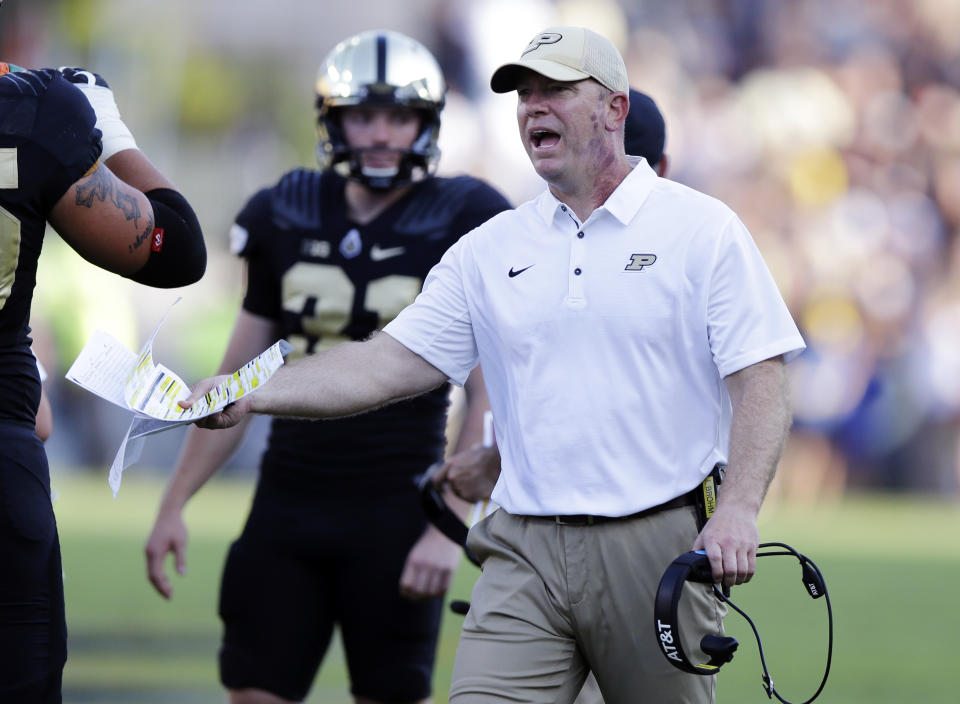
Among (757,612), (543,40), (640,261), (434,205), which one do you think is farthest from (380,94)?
(757,612)

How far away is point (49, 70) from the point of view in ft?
10.4

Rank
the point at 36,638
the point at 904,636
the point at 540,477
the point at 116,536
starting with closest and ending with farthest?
the point at 36,638
the point at 540,477
the point at 904,636
the point at 116,536

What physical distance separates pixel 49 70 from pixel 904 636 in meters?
6.94

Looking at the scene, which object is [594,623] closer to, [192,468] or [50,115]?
[50,115]

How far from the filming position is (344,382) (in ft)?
12.5

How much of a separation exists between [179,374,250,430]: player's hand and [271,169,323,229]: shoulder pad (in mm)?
1408

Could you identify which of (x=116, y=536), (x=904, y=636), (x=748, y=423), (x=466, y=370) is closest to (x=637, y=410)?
(x=748, y=423)

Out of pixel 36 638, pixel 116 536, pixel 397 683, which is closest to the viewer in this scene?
pixel 36 638

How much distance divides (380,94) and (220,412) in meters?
1.78

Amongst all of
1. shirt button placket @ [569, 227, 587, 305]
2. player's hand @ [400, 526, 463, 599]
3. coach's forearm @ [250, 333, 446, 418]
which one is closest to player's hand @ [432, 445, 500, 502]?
player's hand @ [400, 526, 463, 599]

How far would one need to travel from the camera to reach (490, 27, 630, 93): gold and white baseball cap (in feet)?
12.1

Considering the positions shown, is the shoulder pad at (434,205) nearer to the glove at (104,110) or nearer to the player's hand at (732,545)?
the glove at (104,110)

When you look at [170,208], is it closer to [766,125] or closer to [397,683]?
[397,683]

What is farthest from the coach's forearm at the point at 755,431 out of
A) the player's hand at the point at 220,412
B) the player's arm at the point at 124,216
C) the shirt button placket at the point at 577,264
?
the player's arm at the point at 124,216
